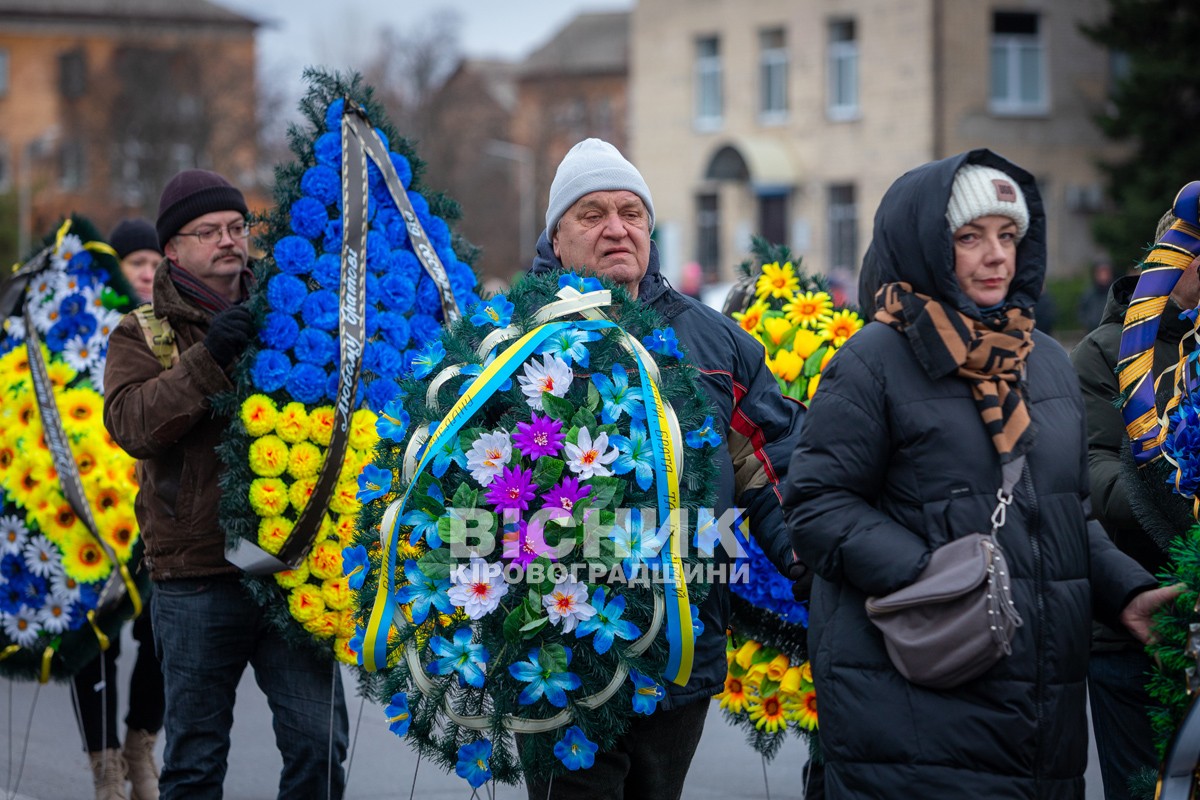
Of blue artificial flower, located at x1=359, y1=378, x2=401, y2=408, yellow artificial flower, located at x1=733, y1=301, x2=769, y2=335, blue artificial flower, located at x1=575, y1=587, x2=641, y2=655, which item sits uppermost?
yellow artificial flower, located at x1=733, y1=301, x2=769, y2=335

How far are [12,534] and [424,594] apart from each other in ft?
10.8

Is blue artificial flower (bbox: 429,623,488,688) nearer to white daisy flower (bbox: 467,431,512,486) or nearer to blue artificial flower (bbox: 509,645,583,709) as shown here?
blue artificial flower (bbox: 509,645,583,709)

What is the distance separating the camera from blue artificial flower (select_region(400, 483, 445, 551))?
342 cm

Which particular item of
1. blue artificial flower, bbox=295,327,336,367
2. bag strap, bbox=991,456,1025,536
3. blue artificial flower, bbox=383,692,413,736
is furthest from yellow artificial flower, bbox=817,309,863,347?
blue artificial flower, bbox=383,692,413,736

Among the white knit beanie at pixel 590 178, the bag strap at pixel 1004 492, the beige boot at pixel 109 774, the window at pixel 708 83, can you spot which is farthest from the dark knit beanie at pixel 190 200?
the window at pixel 708 83

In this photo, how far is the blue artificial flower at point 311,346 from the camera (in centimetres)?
467

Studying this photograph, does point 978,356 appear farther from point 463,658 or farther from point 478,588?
point 463,658

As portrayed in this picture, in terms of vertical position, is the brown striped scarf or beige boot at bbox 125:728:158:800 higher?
the brown striped scarf

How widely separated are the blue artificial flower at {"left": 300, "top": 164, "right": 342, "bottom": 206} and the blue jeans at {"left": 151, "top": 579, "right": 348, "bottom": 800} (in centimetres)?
119

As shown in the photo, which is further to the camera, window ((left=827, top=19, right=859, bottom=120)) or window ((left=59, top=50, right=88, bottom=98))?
window ((left=59, top=50, right=88, bottom=98))

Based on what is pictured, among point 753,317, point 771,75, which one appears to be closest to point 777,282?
point 753,317

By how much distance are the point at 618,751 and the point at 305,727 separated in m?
1.36

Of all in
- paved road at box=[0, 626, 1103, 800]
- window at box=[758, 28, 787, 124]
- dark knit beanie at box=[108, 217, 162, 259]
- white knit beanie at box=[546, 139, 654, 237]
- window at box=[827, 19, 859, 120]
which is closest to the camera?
white knit beanie at box=[546, 139, 654, 237]

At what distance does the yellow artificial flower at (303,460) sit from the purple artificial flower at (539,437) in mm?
1382
